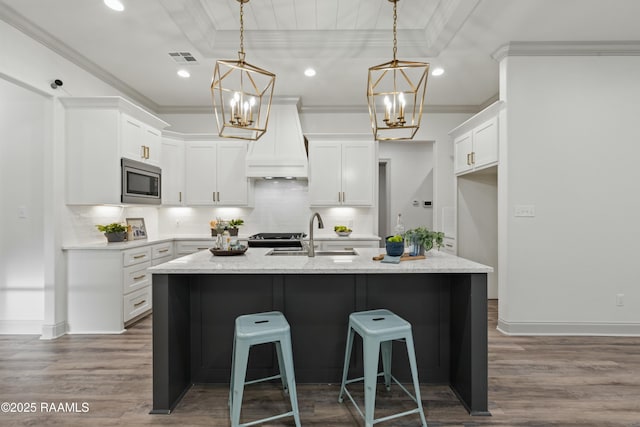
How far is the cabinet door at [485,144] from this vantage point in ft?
11.8

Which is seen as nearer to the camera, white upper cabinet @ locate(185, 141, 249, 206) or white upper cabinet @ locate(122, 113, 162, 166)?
white upper cabinet @ locate(122, 113, 162, 166)

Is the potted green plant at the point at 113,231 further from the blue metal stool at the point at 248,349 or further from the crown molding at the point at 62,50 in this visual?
the blue metal stool at the point at 248,349

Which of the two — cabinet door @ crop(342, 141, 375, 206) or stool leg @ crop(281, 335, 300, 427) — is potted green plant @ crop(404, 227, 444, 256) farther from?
cabinet door @ crop(342, 141, 375, 206)

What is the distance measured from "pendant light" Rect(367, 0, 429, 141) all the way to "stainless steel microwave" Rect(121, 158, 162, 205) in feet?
8.94

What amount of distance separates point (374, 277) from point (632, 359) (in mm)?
2416

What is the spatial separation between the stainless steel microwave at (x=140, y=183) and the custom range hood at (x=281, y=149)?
119 centimetres

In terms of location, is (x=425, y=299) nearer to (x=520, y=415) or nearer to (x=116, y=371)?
(x=520, y=415)

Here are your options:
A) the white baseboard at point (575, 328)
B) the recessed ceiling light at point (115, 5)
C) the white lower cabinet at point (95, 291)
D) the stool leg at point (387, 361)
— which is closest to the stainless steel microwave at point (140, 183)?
the white lower cabinet at point (95, 291)

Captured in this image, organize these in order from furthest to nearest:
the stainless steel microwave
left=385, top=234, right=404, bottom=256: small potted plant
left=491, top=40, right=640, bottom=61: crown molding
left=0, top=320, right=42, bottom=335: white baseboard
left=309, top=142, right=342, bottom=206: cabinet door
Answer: left=309, top=142, right=342, bottom=206: cabinet door < the stainless steel microwave < left=0, top=320, right=42, bottom=335: white baseboard < left=491, top=40, right=640, bottom=61: crown molding < left=385, top=234, right=404, bottom=256: small potted plant

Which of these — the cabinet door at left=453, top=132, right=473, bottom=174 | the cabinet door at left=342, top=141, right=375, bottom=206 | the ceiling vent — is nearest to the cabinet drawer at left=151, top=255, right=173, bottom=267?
the ceiling vent

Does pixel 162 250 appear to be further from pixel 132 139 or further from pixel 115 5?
pixel 115 5

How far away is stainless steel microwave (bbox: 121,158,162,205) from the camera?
12.1 feet

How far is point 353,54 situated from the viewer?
11.5 feet

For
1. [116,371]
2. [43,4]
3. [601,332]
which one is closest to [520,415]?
[601,332]
